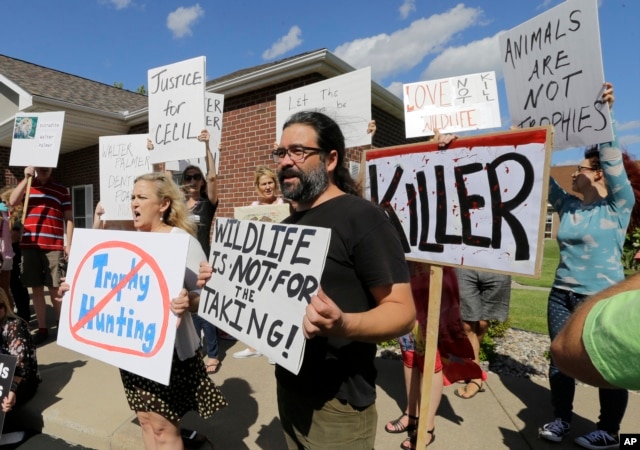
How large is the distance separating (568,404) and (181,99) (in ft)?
12.7

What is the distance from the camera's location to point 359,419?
58.9 inches

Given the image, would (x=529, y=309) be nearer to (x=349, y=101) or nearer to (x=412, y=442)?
(x=412, y=442)

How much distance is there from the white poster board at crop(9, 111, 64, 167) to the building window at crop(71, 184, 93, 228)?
6441mm

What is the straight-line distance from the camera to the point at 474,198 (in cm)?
194

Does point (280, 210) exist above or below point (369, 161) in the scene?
below

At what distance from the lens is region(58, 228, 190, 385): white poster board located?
5.88 ft

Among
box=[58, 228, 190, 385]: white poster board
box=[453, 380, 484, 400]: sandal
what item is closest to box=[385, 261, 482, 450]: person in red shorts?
box=[453, 380, 484, 400]: sandal

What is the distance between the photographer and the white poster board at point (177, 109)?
3494mm

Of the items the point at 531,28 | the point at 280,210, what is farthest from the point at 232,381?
the point at 531,28

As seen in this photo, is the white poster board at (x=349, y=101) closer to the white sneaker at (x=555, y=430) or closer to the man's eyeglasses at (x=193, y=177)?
the man's eyeglasses at (x=193, y=177)

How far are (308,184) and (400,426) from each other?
2.12 metres

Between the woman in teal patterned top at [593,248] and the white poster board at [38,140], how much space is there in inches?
191

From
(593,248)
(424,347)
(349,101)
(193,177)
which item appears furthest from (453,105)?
(193,177)

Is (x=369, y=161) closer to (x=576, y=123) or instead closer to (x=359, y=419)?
(x=576, y=123)
